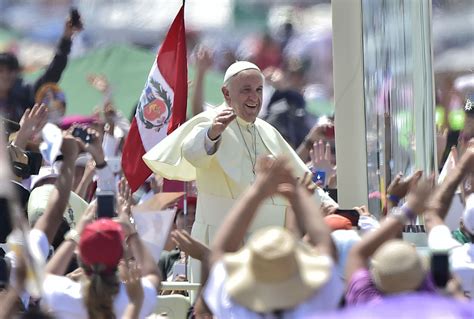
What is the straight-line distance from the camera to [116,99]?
1398cm

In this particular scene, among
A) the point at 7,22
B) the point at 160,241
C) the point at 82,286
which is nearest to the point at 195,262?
the point at 160,241

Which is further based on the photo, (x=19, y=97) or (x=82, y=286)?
(x=19, y=97)

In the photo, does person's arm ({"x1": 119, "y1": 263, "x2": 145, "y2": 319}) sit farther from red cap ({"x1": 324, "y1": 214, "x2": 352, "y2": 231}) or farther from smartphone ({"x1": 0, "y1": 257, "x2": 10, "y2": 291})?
red cap ({"x1": 324, "y1": 214, "x2": 352, "y2": 231})

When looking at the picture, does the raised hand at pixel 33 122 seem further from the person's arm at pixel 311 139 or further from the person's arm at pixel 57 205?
the person's arm at pixel 311 139

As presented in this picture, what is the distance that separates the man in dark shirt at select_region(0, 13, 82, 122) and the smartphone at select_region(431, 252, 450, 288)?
187 inches

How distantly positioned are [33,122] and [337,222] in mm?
1940

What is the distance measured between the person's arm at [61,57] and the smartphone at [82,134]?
56cm

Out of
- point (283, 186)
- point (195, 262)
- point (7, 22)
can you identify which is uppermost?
point (7, 22)

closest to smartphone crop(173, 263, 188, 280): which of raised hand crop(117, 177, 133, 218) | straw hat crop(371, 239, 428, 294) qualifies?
raised hand crop(117, 177, 133, 218)

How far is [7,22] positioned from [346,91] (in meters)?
7.07

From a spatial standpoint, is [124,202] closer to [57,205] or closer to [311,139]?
[57,205]

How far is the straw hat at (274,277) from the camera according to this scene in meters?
4.57

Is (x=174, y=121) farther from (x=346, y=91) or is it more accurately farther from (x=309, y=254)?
(x=309, y=254)

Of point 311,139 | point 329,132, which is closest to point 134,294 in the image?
point 311,139
